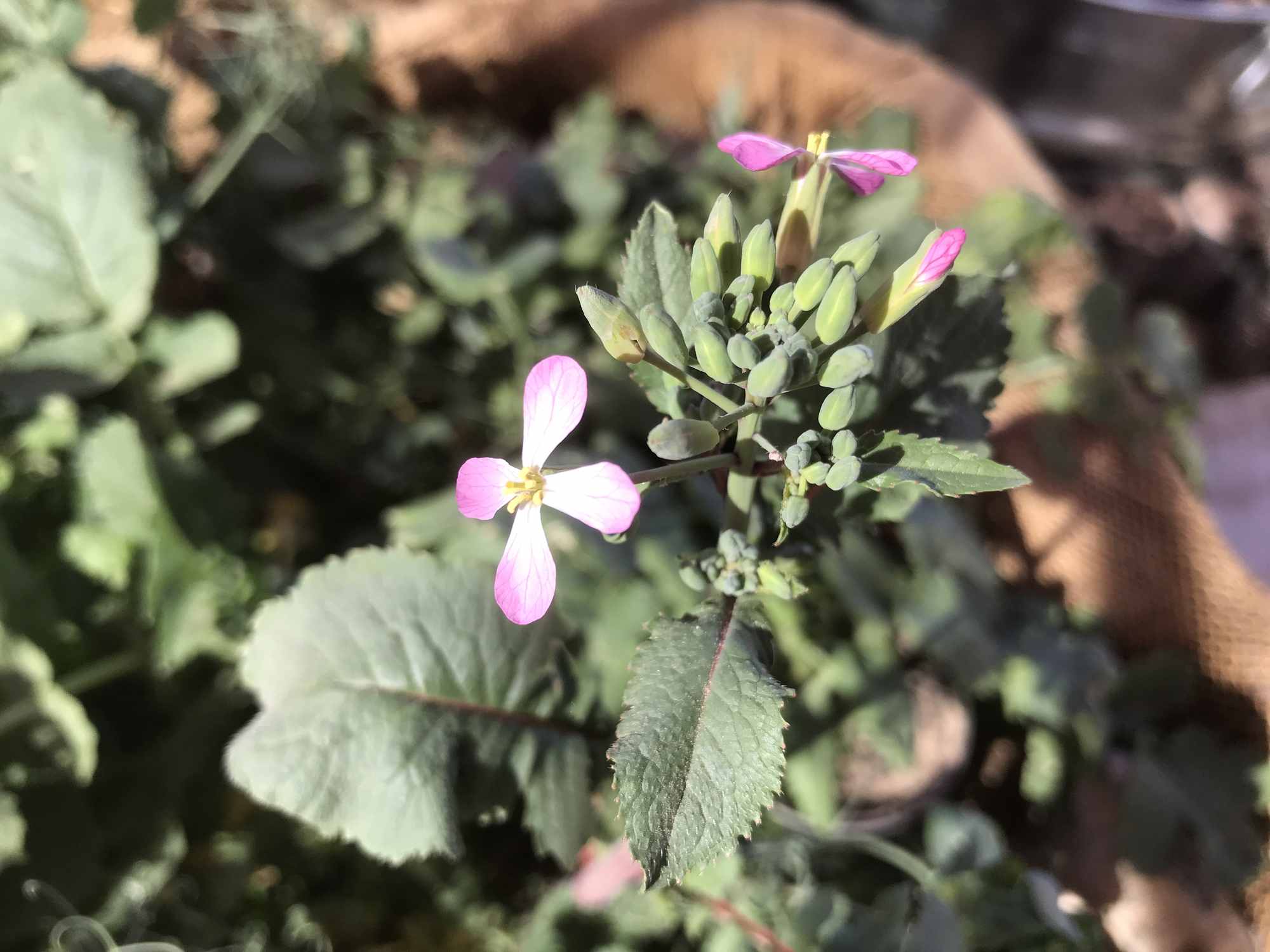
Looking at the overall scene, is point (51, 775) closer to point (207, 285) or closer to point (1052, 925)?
point (207, 285)

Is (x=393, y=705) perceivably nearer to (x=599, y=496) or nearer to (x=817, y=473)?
(x=599, y=496)

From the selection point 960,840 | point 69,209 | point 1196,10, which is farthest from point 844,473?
point 1196,10

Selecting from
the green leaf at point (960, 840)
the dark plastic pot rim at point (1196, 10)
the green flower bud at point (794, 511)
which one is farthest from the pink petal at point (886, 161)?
the dark plastic pot rim at point (1196, 10)

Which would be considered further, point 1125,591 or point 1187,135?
point 1187,135

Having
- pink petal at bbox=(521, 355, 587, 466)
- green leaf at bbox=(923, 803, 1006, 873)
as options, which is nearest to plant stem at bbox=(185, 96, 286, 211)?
pink petal at bbox=(521, 355, 587, 466)

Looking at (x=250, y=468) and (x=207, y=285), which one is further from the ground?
(x=207, y=285)

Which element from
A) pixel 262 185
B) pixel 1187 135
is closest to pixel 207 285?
pixel 262 185

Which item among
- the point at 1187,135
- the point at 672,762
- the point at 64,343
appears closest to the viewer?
the point at 672,762

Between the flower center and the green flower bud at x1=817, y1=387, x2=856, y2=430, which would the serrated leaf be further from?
the flower center
